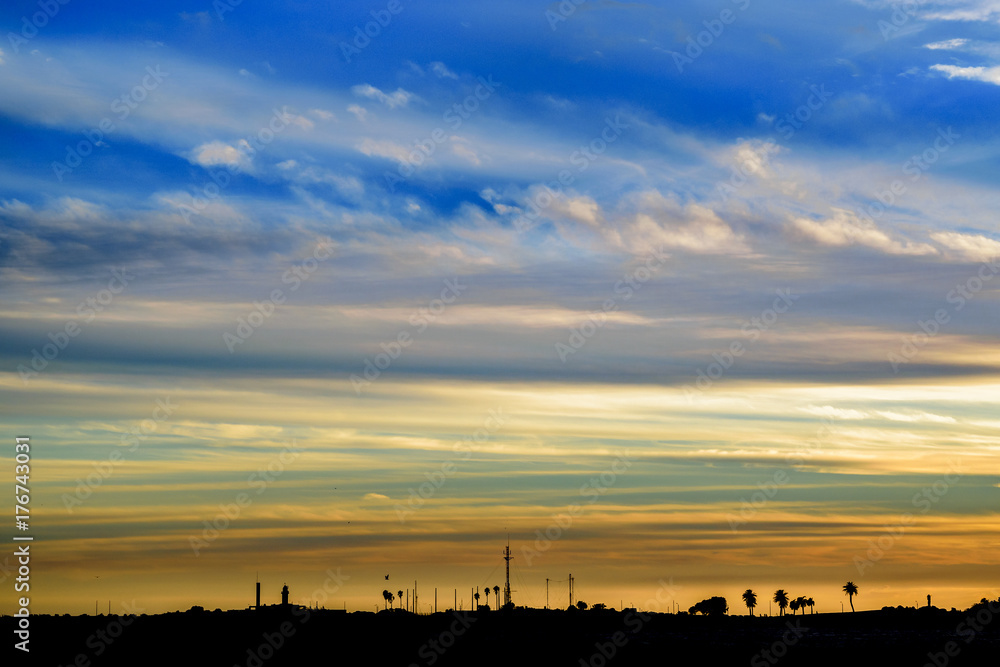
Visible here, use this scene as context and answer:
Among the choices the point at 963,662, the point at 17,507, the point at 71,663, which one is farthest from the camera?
the point at 963,662

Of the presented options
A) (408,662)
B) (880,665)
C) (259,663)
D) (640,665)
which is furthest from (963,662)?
(259,663)

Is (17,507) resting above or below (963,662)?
above

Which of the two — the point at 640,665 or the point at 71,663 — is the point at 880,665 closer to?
the point at 640,665

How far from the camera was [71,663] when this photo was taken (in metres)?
181

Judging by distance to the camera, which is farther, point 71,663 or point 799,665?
point 799,665

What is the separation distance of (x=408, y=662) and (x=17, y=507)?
123 meters

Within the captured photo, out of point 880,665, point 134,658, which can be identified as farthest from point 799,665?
point 134,658

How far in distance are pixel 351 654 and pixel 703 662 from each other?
66.9m

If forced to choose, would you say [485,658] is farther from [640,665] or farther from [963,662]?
[963,662]

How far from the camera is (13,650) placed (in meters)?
195

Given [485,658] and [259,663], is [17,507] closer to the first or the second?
[259,663]

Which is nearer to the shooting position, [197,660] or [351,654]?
[197,660]

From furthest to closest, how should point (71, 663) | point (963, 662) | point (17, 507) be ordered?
point (963, 662)
point (71, 663)
point (17, 507)

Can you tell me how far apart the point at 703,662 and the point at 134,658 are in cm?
10473
